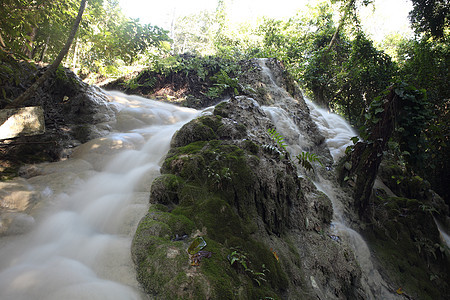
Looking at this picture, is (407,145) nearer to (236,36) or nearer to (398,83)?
(398,83)

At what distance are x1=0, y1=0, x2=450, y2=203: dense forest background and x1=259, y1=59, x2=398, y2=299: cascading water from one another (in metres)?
1.56

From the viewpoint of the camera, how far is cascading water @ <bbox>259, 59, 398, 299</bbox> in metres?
4.32

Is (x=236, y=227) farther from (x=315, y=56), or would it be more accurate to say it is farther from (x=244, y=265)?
(x=315, y=56)

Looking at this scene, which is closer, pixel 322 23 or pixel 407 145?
pixel 407 145

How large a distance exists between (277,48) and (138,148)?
13.5 metres

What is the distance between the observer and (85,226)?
10.6 feet

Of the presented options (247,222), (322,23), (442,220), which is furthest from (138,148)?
(322,23)

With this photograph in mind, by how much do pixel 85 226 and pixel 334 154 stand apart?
7.88m

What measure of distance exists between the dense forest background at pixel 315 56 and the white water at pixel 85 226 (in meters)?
1.93

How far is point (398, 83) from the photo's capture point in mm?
4898

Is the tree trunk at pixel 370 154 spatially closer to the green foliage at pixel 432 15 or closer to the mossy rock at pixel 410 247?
the mossy rock at pixel 410 247

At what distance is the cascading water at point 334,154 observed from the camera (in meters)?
4.32

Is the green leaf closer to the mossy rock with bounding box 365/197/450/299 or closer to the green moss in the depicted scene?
the green moss

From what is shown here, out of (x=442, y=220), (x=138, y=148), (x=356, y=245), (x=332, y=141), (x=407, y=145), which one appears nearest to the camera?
(x=356, y=245)
